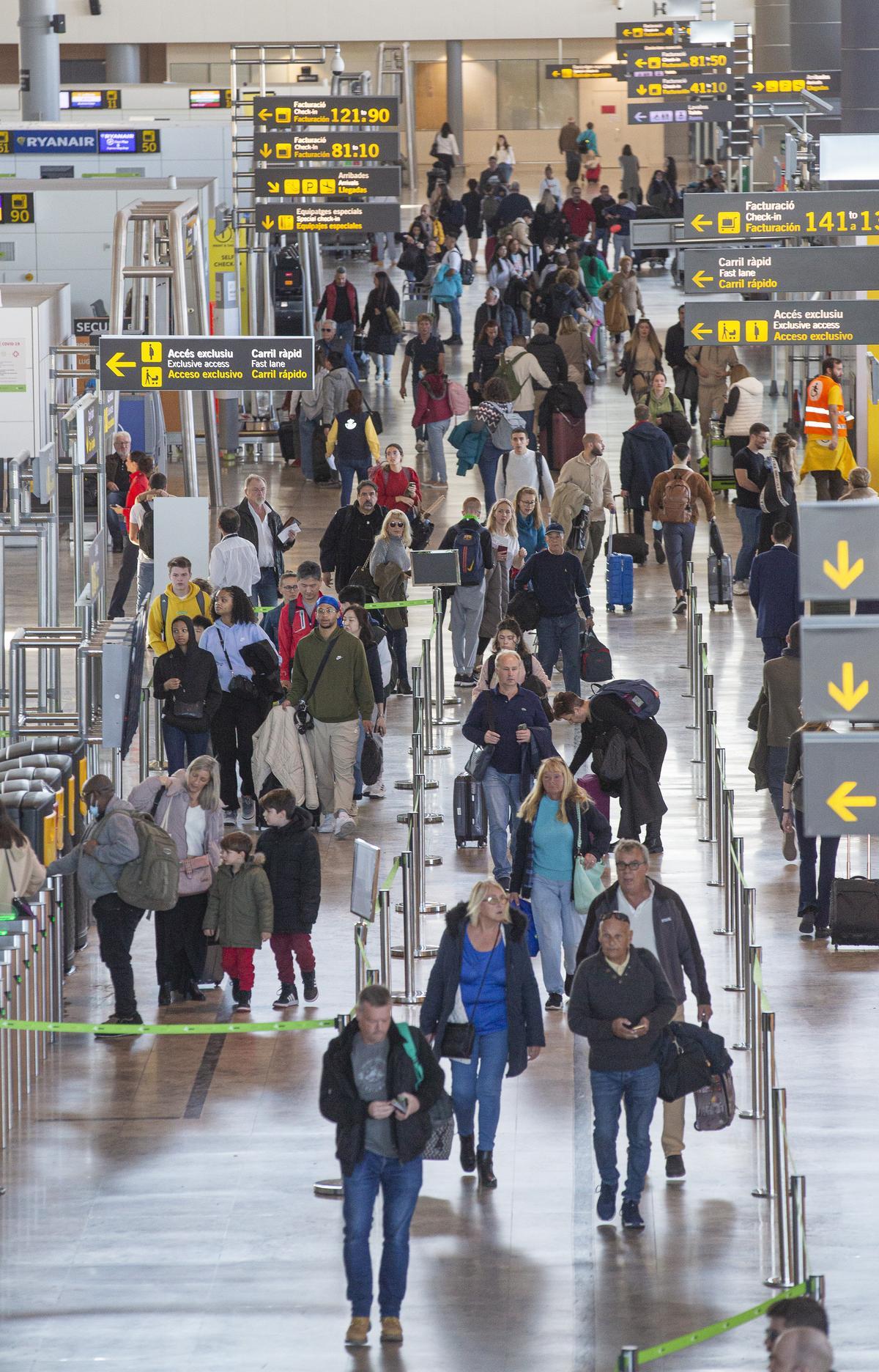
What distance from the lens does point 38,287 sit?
83.8 feet

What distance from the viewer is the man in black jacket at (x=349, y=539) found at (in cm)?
1766

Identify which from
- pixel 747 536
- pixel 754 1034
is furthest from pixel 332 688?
pixel 747 536

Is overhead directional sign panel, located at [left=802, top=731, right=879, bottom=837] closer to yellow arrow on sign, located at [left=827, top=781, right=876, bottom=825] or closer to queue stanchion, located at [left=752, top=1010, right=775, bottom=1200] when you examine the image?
yellow arrow on sign, located at [left=827, top=781, right=876, bottom=825]

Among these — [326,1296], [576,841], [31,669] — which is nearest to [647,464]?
[31,669]

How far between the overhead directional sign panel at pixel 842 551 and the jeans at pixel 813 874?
17.0 feet

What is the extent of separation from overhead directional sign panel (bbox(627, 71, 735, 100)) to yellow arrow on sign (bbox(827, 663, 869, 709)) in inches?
1140

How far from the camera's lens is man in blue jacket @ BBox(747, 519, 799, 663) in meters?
16.4

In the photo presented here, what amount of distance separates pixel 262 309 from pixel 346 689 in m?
15.2

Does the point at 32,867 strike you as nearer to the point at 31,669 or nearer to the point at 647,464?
the point at 31,669

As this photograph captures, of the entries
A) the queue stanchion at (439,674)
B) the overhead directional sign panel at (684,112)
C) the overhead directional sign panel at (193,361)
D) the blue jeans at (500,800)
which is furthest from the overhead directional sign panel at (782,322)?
the overhead directional sign panel at (684,112)

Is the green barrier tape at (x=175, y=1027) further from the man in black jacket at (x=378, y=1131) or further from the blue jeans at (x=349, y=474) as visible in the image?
the blue jeans at (x=349, y=474)

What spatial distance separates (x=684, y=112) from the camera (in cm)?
3550

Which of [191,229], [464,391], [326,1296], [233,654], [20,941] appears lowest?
[326,1296]

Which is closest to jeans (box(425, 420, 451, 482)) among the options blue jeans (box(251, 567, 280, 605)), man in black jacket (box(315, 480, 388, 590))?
blue jeans (box(251, 567, 280, 605))
